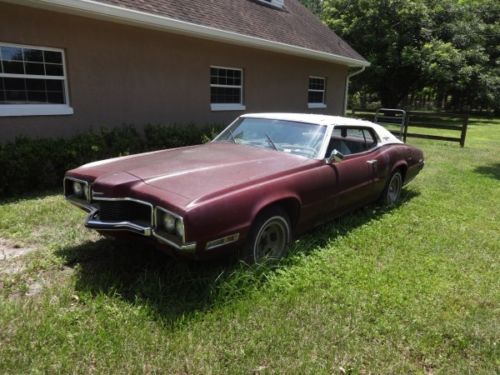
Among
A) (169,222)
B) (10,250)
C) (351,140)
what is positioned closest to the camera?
(169,222)

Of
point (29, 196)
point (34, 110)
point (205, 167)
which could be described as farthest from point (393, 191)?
point (34, 110)

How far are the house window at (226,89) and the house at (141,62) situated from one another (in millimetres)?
28

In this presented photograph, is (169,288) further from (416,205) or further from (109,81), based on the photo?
(109,81)

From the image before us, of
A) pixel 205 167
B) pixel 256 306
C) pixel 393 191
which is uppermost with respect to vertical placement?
pixel 205 167

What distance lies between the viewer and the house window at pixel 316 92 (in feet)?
48.8

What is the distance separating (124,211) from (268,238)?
132 cm

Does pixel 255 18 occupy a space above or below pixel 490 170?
above

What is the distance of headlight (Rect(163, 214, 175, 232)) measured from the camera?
2994mm

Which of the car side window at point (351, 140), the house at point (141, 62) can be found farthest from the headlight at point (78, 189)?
the house at point (141, 62)

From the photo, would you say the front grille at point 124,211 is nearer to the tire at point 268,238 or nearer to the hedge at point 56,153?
the tire at point 268,238

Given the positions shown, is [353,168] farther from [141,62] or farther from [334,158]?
[141,62]

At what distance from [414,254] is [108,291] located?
3119mm

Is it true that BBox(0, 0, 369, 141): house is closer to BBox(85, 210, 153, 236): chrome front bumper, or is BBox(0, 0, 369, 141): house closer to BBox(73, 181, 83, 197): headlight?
BBox(73, 181, 83, 197): headlight

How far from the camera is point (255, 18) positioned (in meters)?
12.0
